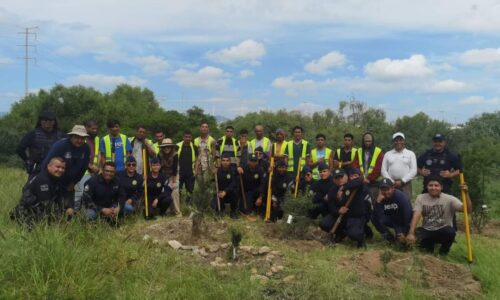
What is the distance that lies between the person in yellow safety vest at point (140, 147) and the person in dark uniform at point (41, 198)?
286cm

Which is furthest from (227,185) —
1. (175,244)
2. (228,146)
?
(175,244)

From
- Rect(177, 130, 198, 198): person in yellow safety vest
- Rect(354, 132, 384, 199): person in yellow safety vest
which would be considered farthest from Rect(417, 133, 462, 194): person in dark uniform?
Rect(177, 130, 198, 198): person in yellow safety vest

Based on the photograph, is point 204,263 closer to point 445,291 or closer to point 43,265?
point 43,265

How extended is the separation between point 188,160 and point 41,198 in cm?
398

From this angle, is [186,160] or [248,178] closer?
[248,178]

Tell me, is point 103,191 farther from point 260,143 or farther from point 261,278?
point 261,278

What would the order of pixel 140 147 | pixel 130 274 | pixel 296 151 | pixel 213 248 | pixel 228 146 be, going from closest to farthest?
pixel 130 274
pixel 213 248
pixel 140 147
pixel 296 151
pixel 228 146

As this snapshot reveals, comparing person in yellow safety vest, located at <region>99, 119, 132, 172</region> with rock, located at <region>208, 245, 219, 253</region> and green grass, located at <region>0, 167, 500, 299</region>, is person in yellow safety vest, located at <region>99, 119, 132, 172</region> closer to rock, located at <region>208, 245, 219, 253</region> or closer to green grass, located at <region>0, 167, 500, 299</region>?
green grass, located at <region>0, 167, 500, 299</region>

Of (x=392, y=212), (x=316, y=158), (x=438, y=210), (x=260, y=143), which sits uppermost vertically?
(x=260, y=143)

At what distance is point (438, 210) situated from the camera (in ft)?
23.3

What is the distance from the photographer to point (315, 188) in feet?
27.6

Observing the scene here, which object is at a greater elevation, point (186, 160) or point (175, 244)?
point (186, 160)

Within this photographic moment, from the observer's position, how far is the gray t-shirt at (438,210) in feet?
23.0

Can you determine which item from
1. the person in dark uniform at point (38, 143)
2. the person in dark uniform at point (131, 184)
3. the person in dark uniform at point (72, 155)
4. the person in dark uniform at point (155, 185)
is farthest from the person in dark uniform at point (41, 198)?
the person in dark uniform at point (155, 185)
